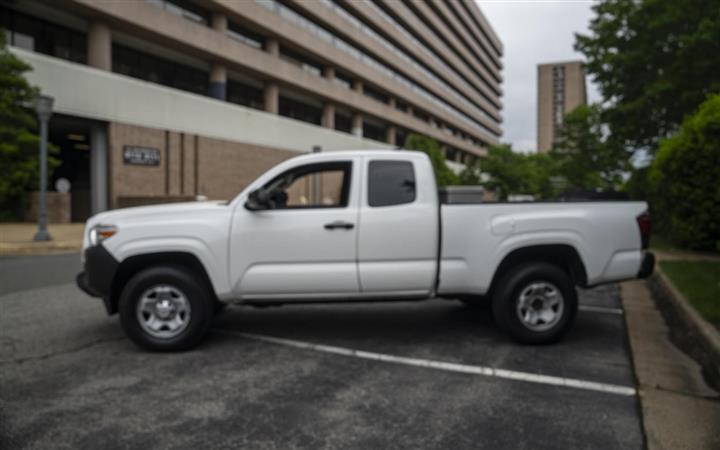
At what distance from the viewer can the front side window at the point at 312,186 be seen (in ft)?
17.4

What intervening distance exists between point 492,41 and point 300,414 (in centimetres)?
9884

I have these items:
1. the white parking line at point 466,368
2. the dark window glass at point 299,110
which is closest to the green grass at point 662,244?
the white parking line at point 466,368

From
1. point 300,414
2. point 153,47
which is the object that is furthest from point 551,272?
point 153,47

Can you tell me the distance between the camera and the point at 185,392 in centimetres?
396

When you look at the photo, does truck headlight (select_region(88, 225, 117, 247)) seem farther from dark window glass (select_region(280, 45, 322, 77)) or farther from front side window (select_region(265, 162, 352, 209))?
dark window glass (select_region(280, 45, 322, 77))

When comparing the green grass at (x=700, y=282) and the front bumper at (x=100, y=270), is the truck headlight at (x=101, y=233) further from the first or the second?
the green grass at (x=700, y=282)

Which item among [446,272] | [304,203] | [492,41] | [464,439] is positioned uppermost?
[492,41]

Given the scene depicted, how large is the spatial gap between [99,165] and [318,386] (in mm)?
22565

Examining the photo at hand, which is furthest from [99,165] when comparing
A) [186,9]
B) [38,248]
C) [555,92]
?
[555,92]

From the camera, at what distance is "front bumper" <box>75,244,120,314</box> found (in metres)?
4.93

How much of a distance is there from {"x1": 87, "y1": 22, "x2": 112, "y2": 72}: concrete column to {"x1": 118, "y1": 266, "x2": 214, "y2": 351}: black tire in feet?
71.2

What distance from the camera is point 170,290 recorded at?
5.04 metres

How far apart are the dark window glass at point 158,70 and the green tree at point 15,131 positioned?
7.48 meters

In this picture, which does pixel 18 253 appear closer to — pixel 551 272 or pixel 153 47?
pixel 551 272
